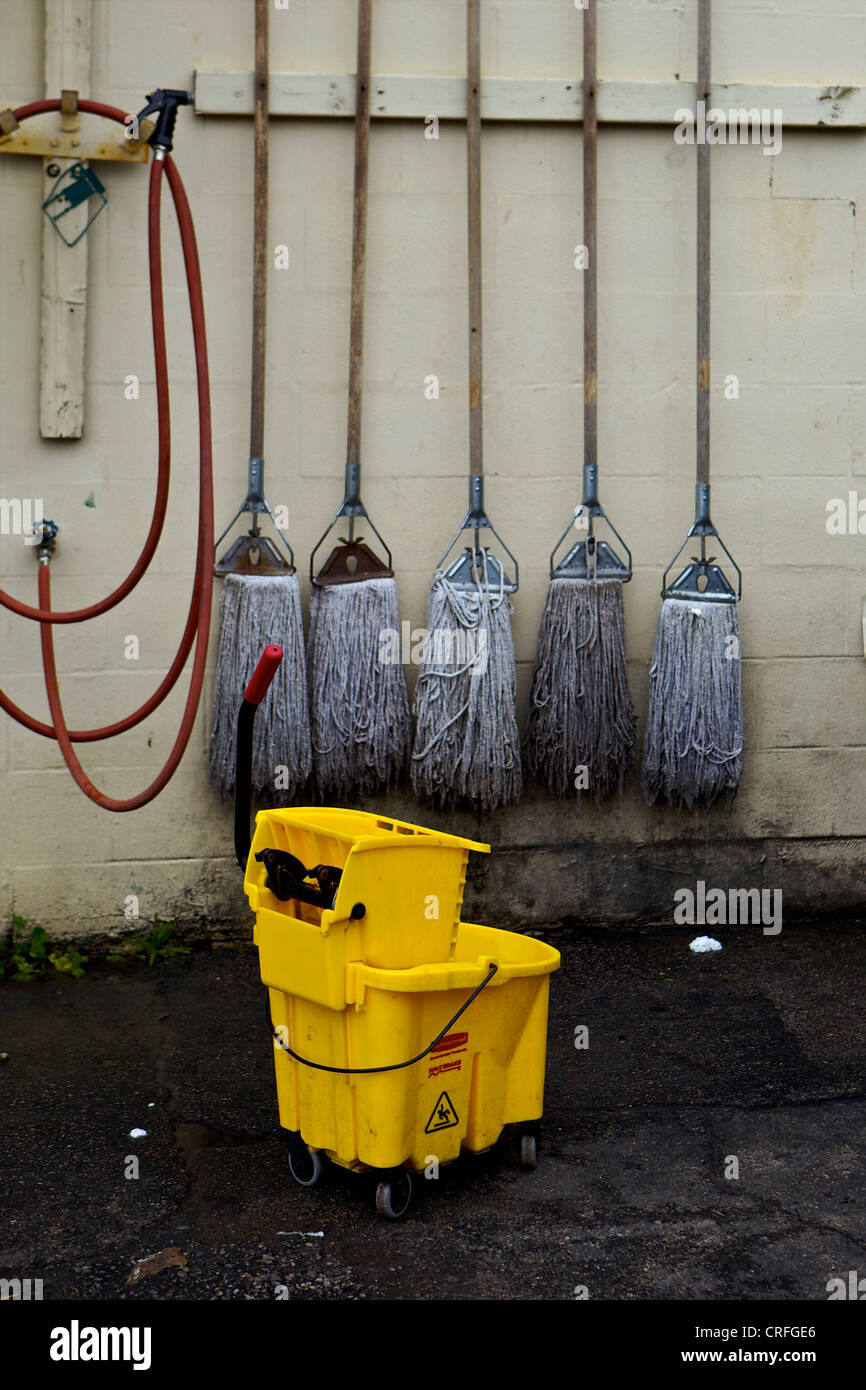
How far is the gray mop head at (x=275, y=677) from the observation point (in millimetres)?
4047

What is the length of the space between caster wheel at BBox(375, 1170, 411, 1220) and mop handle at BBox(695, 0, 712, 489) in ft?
8.33

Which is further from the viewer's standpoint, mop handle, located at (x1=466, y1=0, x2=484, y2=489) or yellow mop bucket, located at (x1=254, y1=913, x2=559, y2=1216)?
mop handle, located at (x1=466, y1=0, x2=484, y2=489)

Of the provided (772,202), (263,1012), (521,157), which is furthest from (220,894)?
(772,202)

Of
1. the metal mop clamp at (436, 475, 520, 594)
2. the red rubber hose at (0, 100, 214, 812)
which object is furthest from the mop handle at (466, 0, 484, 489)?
the red rubber hose at (0, 100, 214, 812)

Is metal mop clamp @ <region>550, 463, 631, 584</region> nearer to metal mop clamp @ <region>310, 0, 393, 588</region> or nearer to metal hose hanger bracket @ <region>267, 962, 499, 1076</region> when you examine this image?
metal mop clamp @ <region>310, 0, 393, 588</region>

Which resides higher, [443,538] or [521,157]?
[521,157]

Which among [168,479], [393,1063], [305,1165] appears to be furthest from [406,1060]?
[168,479]

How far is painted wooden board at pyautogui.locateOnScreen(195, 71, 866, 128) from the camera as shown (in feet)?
13.3

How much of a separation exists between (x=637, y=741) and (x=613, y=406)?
1100mm

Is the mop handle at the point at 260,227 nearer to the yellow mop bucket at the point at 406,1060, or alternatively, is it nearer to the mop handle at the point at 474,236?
the mop handle at the point at 474,236

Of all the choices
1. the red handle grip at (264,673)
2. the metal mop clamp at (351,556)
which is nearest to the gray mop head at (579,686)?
the metal mop clamp at (351,556)

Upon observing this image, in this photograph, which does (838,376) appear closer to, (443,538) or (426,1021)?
(443,538)

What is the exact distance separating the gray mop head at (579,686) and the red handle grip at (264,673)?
1.73 m

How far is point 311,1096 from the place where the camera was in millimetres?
2725
